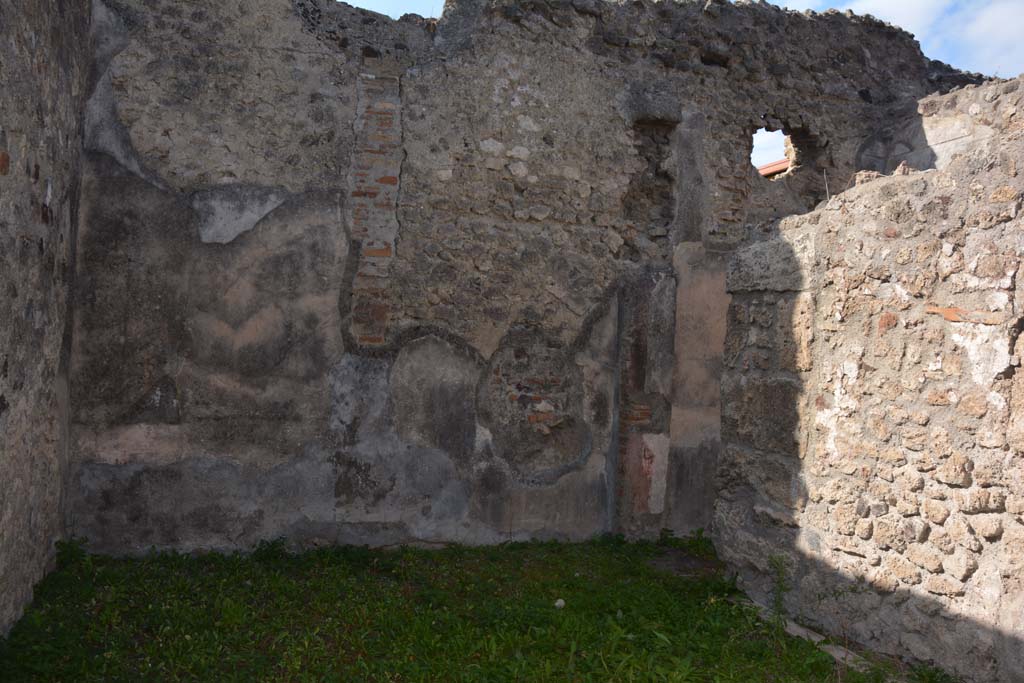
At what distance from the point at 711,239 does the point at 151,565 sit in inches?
158

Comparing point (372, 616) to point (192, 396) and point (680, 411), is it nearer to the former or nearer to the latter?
point (192, 396)

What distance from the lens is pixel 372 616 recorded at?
135 inches

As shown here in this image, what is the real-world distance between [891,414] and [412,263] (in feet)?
8.80

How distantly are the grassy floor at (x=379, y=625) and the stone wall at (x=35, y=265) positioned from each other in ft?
1.03

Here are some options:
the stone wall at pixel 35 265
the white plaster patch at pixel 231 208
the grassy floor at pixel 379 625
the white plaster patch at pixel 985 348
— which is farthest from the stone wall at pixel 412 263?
the white plaster patch at pixel 985 348

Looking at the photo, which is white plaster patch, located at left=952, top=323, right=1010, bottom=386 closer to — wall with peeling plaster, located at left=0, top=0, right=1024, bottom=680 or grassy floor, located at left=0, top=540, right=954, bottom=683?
wall with peeling plaster, located at left=0, top=0, right=1024, bottom=680

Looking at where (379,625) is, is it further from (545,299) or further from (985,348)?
(985,348)

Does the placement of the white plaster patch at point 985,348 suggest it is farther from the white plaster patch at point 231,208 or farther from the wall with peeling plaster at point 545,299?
the white plaster patch at point 231,208

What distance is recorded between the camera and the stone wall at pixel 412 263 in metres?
4.08

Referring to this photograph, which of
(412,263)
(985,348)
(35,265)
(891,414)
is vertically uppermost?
(412,263)

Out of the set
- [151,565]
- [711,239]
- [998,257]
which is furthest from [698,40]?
[151,565]

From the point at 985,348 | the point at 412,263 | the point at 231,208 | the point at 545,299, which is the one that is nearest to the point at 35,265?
the point at 231,208

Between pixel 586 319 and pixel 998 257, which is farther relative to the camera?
pixel 586 319

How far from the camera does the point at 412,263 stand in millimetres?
4574
